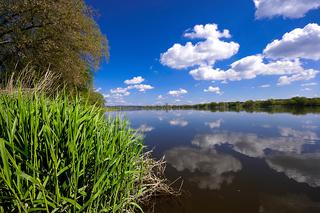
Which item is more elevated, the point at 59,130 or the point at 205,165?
the point at 59,130

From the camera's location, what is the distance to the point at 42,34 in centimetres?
1415

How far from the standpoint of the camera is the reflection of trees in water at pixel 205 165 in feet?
24.1

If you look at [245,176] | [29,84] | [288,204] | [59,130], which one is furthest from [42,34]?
[288,204]

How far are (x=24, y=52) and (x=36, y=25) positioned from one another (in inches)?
85.7

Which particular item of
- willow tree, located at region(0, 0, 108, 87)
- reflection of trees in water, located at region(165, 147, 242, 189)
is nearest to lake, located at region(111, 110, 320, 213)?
reflection of trees in water, located at region(165, 147, 242, 189)

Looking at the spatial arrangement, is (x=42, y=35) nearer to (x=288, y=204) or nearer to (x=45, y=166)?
(x=45, y=166)

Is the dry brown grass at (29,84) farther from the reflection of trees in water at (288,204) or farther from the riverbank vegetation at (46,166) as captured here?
the reflection of trees in water at (288,204)

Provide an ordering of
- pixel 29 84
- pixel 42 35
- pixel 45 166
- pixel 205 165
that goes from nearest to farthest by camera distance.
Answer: pixel 45 166 < pixel 29 84 < pixel 205 165 < pixel 42 35

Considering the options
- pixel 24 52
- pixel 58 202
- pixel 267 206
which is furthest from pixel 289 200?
pixel 24 52

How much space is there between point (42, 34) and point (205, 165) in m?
14.4

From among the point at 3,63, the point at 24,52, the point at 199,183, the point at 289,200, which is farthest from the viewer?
the point at 3,63

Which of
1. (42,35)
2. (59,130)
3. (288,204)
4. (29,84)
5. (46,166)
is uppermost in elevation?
(42,35)

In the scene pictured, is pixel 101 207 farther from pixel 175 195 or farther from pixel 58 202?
pixel 175 195

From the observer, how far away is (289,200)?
570 centimetres
